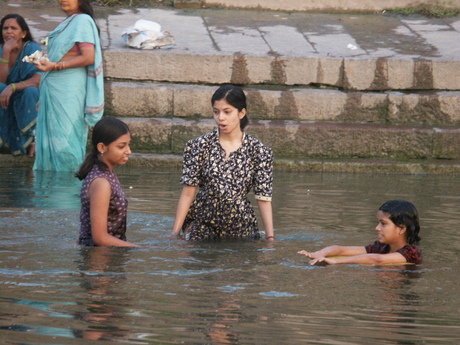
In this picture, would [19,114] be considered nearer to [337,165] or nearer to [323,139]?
[323,139]

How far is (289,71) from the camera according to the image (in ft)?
34.0

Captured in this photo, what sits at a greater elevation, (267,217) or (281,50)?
(281,50)

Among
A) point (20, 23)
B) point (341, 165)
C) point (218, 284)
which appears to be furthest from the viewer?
point (341, 165)

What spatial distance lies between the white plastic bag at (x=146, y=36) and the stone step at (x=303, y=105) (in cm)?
50

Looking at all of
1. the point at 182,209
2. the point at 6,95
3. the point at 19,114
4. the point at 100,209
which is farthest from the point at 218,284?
the point at 19,114

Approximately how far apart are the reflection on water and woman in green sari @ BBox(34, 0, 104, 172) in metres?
1.37

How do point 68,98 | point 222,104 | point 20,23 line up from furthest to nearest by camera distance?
point 20,23
point 68,98
point 222,104

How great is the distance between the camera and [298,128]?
990 cm

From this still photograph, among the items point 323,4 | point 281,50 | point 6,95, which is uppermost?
point 323,4

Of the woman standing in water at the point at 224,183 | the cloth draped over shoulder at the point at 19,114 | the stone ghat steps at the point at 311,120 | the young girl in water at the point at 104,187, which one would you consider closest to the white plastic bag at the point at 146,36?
the stone ghat steps at the point at 311,120

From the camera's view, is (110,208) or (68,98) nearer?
(110,208)

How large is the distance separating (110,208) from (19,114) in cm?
468

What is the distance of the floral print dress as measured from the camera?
598 centimetres

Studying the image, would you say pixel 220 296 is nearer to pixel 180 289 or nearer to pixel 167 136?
pixel 180 289
